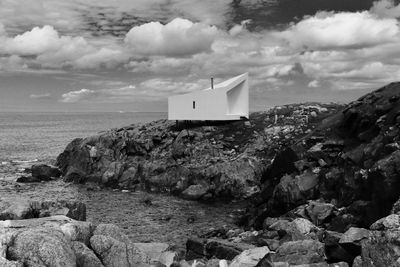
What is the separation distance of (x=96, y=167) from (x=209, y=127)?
1710 cm

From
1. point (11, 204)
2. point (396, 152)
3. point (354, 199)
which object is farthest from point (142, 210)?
point (396, 152)

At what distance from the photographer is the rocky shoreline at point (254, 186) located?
17.3 m

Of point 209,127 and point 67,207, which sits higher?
point 209,127

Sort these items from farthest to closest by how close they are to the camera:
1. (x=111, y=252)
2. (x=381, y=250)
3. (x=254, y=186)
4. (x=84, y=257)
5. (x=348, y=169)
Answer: (x=254, y=186)
(x=348, y=169)
(x=111, y=252)
(x=381, y=250)
(x=84, y=257)

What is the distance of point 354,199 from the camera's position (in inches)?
1177

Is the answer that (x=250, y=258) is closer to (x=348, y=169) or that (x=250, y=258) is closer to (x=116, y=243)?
(x=116, y=243)

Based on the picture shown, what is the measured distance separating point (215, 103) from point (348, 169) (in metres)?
32.5

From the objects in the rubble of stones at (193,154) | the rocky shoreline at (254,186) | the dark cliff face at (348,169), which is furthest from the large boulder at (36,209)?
the rubble of stones at (193,154)

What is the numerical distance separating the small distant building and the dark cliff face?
69.5 feet

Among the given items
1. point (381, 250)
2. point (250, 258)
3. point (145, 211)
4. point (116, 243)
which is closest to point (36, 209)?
point (116, 243)

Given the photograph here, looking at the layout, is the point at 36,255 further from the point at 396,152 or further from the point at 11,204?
the point at 396,152

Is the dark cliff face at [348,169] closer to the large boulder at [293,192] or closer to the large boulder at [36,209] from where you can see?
the large boulder at [293,192]

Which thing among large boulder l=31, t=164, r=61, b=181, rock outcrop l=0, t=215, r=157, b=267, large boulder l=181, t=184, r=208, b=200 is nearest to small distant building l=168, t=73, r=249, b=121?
large boulder l=181, t=184, r=208, b=200

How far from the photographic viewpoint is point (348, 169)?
111 ft
